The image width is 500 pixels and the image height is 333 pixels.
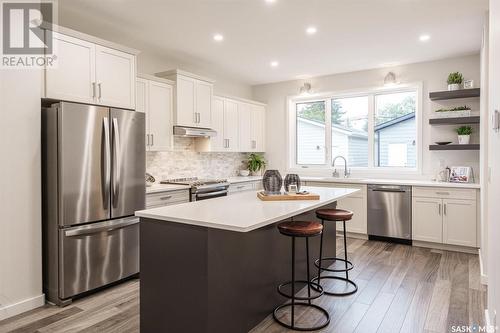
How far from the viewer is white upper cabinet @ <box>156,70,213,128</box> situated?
464 centimetres

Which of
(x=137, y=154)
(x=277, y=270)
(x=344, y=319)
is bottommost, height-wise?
(x=344, y=319)

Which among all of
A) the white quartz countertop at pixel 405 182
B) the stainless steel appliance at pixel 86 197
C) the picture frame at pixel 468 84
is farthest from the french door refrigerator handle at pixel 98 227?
the picture frame at pixel 468 84

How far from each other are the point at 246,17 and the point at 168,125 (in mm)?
1790

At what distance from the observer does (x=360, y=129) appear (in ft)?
19.6

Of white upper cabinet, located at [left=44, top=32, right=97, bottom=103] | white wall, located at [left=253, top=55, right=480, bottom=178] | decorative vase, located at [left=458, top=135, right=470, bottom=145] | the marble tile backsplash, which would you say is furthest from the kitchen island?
white wall, located at [left=253, top=55, right=480, bottom=178]

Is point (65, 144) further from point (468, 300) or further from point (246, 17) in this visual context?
point (468, 300)

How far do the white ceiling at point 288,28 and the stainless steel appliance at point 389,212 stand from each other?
2.00 meters

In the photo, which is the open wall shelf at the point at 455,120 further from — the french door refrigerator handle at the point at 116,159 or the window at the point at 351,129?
the french door refrigerator handle at the point at 116,159

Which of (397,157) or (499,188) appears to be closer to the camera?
(499,188)

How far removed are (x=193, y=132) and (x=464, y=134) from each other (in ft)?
12.6

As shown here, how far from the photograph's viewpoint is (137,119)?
3.51 metres

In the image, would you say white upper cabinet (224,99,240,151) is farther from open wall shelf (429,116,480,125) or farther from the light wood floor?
open wall shelf (429,116,480,125)

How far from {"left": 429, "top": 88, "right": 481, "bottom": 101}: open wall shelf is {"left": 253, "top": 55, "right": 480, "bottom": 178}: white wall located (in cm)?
22

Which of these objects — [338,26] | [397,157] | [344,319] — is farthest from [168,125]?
[397,157]
